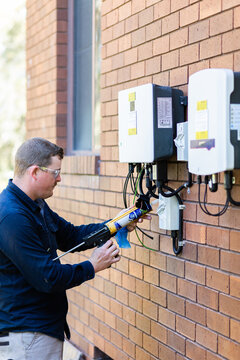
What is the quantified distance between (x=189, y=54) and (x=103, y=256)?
1.29m

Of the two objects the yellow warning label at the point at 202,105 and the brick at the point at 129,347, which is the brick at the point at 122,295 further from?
the yellow warning label at the point at 202,105

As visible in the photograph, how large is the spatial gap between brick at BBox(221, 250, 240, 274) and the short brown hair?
3.72ft

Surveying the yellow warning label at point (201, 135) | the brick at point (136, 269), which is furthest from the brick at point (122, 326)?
the yellow warning label at point (201, 135)

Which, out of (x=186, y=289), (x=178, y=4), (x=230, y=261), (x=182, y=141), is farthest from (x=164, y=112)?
(x=186, y=289)

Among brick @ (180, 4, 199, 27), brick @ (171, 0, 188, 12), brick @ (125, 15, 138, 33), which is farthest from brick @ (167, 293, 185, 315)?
brick @ (125, 15, 138, 33)

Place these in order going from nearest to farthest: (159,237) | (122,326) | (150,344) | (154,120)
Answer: (154,120)
(159,237)
(150,344)
(122,326)

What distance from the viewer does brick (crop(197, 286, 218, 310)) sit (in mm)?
3223

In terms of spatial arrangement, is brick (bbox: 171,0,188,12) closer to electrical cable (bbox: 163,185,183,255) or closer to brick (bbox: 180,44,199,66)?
brick (bbox: 180,44,199,66)

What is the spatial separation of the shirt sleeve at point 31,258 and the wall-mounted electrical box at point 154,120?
0.78m

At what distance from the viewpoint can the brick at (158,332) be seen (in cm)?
378

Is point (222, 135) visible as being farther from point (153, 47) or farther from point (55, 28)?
point (55, 28)

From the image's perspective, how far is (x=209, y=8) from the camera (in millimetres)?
3281

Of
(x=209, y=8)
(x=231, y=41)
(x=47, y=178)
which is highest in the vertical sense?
(x=209, y=8)

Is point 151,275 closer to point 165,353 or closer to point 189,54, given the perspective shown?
point 165,353
